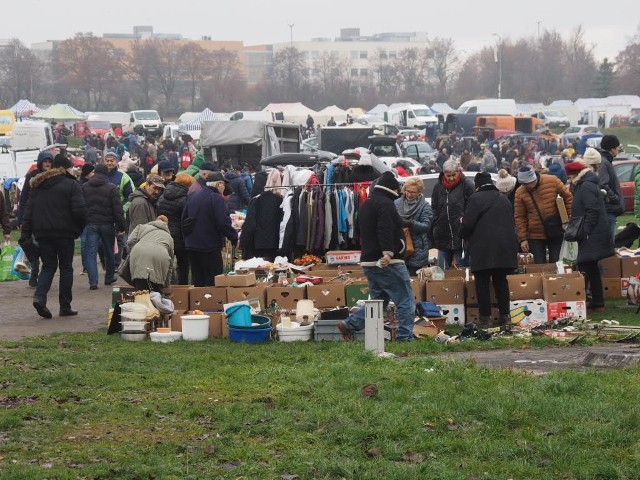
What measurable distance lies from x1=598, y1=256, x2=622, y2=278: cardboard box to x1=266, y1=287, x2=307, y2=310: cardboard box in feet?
13.5

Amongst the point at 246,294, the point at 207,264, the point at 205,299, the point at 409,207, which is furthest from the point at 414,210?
the point at 205,299

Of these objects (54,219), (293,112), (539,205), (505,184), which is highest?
(293,112)

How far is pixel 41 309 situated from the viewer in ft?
48.6

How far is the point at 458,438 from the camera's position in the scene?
7637 mm

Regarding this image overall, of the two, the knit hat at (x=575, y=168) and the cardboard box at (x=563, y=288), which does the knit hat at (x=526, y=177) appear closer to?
the knit hat at (x=575, y=168)

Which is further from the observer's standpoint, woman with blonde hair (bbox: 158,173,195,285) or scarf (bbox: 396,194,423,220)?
woman with blonde hair (bbox: 158,173,195,285)

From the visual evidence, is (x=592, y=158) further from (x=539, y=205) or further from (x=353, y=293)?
(x=353, y=293)

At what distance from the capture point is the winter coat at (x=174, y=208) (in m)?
15.2

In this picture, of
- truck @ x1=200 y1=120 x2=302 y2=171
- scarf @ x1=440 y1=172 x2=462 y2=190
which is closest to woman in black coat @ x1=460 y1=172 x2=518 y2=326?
scarf @ x1=440 y1=172 x2=462 y2=190

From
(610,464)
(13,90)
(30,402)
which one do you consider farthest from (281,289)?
(13,90)

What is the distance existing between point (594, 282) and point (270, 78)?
420 ft

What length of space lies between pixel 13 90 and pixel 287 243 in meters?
109

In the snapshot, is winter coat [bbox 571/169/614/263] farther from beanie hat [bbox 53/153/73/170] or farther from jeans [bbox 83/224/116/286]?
jeans [bbox 83/224/116/286]

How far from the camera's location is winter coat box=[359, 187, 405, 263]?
12141 millimetres
